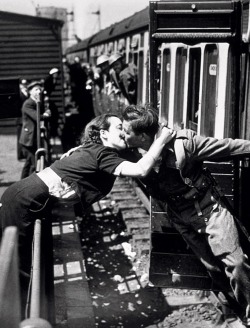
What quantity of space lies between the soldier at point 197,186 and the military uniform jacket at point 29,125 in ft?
18.3

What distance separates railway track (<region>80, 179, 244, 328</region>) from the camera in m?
5.08

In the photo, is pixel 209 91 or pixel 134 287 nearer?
pixel 209 91

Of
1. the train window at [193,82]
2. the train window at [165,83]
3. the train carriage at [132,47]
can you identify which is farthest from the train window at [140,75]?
the train window at [193,82]

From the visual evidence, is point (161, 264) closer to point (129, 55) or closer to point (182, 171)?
point (182, 171)

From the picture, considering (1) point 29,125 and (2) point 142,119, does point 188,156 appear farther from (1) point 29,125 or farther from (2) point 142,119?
(1) point 29,125

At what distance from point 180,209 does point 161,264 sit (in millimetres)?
864

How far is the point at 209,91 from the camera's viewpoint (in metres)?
5.03

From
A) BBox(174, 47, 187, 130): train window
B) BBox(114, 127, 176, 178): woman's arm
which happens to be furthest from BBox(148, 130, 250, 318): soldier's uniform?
BBox(174, 47, 187, 130): train window

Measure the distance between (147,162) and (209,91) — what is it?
66.6 inches

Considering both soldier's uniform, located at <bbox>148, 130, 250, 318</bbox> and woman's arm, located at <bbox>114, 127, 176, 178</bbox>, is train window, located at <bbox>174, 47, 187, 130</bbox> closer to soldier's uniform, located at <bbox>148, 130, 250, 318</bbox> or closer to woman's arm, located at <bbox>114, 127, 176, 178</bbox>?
soldier's uniform, located at <bbox>148, 130, 250, 318</bbox>

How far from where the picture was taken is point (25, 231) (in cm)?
376

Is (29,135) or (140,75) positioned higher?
(140,75)

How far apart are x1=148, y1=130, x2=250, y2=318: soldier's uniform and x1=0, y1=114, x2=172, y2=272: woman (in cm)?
19

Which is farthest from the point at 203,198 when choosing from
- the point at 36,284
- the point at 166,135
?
the point at 36,284
